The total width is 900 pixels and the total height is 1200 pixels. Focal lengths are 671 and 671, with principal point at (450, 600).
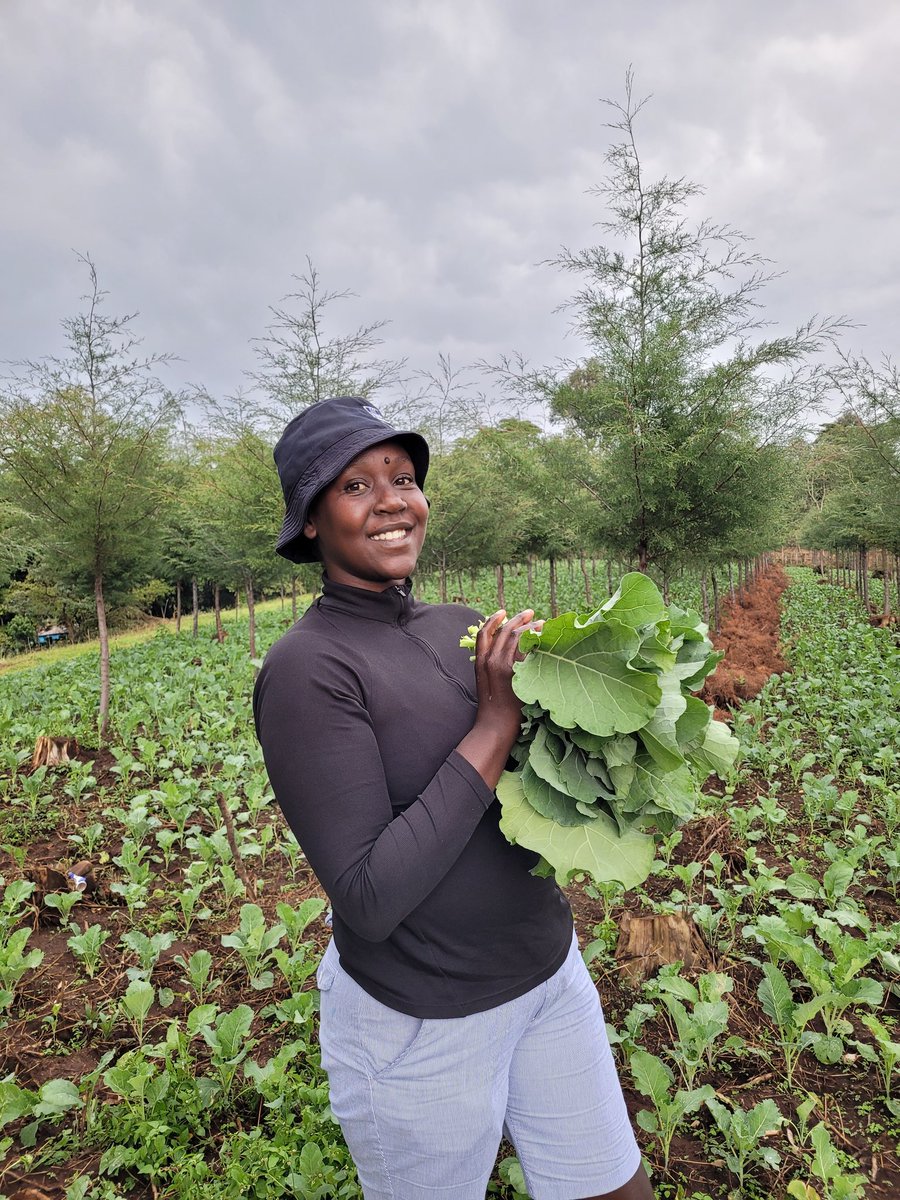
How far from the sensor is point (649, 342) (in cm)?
701

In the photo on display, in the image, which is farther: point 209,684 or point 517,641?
point 209,684

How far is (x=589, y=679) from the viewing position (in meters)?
1.32

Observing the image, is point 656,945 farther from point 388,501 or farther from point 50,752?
point 50,752

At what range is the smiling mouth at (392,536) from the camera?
1478 millimetres

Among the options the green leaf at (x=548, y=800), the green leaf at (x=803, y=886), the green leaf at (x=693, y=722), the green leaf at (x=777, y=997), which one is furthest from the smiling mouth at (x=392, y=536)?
the green leaf at (x=803, y=886)

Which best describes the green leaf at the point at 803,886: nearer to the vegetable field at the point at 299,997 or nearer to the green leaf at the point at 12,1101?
the vegetable field at the point at 299,997

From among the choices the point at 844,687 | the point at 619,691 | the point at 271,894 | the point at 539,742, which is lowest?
the point at 271,894

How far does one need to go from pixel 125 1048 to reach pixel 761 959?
3.28m

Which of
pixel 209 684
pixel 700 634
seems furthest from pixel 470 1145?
pixel 209 684

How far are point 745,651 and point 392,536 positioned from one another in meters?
10.6

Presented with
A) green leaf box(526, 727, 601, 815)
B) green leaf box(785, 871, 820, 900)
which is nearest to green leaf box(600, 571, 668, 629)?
green leaf box(526, 727, 601, 815)

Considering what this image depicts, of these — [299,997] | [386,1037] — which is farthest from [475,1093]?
[299,997]

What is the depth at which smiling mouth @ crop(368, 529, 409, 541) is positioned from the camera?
148 centimetres

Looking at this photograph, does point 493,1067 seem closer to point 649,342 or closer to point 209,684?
point 649,342
